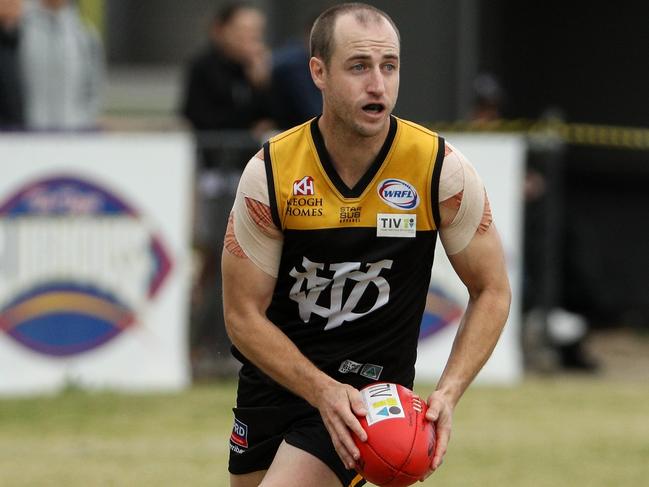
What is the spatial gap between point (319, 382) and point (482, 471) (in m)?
4.18

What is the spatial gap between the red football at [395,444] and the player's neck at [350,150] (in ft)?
2.65

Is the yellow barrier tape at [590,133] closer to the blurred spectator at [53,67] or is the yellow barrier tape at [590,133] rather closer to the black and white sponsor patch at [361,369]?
the blurred spectator at [53,67]

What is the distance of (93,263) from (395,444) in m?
6.72

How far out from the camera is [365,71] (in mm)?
5125

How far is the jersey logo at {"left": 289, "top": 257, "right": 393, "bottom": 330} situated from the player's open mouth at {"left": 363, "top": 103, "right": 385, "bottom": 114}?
1.84 ft

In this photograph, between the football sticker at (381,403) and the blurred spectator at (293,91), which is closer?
the football sticker at (381,403)

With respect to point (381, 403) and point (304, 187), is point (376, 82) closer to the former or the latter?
point (304, 187)

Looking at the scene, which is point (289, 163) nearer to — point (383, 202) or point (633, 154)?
point (383, 202)

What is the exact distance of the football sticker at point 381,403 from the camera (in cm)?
508

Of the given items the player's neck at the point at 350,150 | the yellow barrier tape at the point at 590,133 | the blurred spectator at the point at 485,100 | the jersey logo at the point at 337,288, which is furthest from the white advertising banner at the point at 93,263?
the player's neck at the point at 350,150

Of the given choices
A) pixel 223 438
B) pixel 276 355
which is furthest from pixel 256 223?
pixel 223 438

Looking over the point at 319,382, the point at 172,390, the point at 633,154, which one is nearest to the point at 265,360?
the point at 319,382

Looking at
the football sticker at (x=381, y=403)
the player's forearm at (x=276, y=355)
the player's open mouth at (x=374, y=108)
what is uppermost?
the player's open mouth at (x=374, y=108)

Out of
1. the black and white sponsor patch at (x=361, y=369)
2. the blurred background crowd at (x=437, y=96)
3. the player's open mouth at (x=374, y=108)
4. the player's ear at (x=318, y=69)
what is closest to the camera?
the player's open mouth at (x=374, y=108)
